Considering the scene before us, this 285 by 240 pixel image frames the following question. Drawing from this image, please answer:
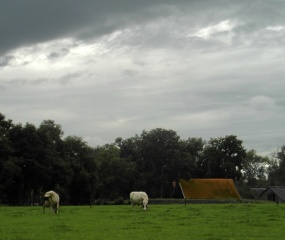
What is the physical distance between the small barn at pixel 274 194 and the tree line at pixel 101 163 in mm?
8099

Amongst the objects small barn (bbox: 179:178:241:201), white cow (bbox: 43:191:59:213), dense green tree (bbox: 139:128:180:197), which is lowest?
white cow (bbox: 43:191:59:213)

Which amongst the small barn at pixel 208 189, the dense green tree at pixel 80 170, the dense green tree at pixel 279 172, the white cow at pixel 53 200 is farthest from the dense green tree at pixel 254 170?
the white cow at pixel 53 200

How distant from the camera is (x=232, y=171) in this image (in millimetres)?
109625

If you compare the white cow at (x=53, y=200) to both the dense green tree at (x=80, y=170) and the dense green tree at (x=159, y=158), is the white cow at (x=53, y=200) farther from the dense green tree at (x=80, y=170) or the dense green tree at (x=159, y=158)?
the dense green tree at (x=159, y=158)

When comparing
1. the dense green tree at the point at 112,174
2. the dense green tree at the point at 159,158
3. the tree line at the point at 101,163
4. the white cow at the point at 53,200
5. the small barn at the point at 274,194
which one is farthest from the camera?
the small barn at the point at 274,194

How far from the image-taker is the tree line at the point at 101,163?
210 feet

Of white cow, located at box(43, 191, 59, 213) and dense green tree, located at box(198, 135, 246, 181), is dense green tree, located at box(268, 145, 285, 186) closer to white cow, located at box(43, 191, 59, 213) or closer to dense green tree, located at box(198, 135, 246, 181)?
dense green tree, located at box(198, 135, 246, 181)

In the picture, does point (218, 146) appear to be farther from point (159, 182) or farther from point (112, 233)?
point (112, 233)

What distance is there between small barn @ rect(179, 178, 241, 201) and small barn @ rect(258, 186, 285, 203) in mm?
14381

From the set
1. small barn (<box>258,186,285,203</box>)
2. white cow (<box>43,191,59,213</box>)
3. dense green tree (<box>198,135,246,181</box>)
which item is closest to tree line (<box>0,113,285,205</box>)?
dense green tree (<box>198,135,246,181</box>)

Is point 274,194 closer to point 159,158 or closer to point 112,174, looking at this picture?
point 159,158

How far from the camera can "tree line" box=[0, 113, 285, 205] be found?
64125 millimetres

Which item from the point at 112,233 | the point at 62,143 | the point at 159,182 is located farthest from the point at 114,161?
the point at 112,233

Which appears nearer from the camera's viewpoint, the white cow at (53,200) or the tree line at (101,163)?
the white cow at (53,200)
